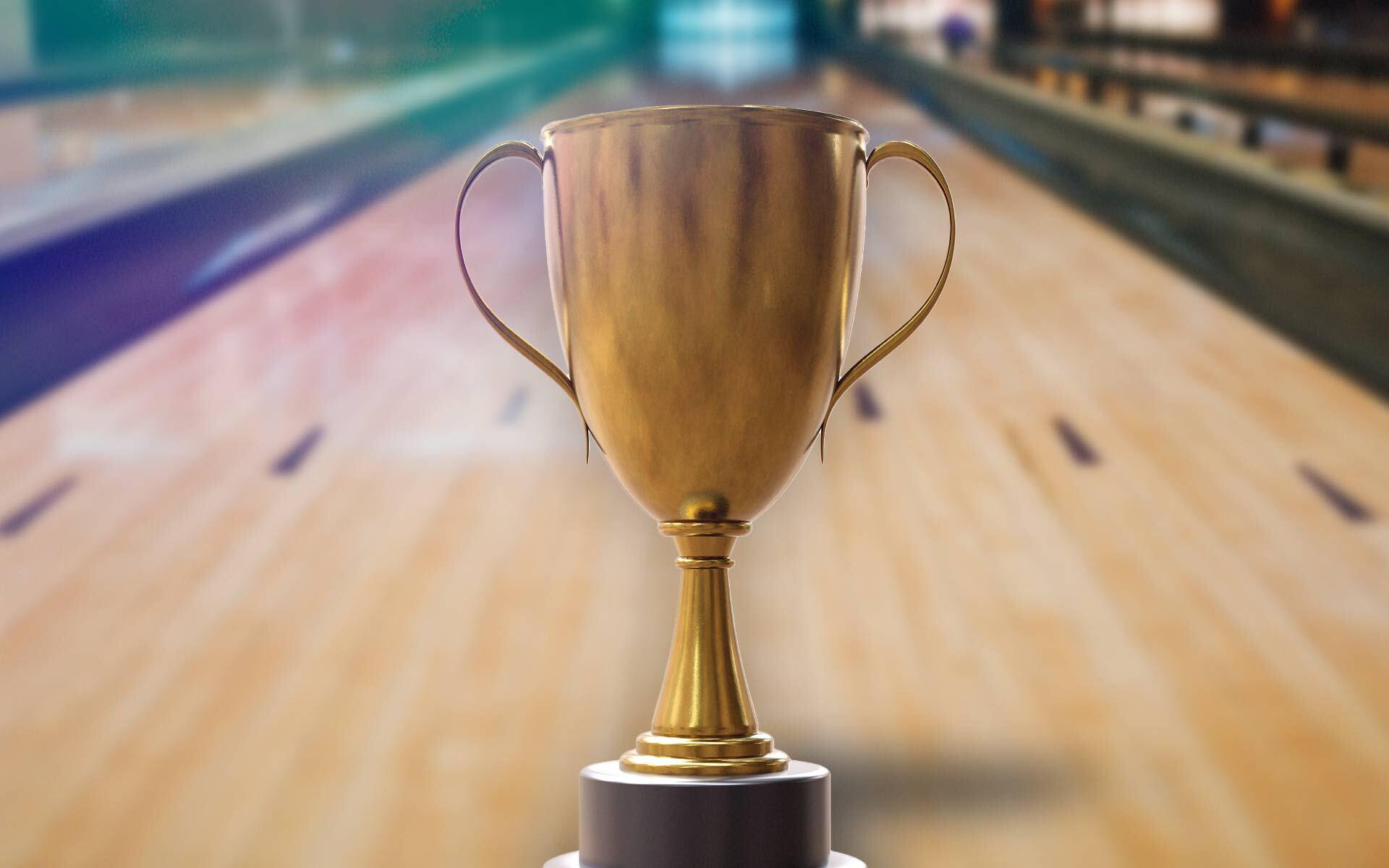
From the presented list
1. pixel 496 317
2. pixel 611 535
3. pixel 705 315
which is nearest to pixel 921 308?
pixel 705 315

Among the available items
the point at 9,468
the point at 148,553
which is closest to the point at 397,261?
the point at 9,468

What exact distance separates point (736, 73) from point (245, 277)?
28.1 ft

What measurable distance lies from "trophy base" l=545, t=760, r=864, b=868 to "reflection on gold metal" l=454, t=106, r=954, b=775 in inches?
0.9

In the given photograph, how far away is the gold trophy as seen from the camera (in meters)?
0.75

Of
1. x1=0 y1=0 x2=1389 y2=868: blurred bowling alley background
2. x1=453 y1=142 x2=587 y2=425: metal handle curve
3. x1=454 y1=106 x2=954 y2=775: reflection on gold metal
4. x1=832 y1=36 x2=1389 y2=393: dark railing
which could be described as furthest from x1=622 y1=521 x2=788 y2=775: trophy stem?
x1=832 y1=36 x2=1389 y2=393: dark railing

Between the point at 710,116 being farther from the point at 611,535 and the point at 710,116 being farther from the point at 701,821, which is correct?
the point at 611,535

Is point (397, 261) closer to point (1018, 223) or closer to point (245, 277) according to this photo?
point (245, 277)

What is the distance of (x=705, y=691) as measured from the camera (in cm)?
80

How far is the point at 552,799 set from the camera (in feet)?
5.07

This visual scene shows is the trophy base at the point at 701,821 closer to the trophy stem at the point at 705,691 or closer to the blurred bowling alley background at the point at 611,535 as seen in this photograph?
the trophy stem at the point at 705,691

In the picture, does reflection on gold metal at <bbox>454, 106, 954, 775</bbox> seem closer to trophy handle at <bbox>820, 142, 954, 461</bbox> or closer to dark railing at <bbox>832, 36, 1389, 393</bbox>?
trophy handle at <bbox>820, 142, 954, 461</bbox>

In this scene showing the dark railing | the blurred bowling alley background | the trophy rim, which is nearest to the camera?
the trophy rim

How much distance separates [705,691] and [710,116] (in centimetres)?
31

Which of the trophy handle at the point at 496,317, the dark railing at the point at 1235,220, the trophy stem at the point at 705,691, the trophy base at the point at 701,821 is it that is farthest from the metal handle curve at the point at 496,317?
the dark railing at the point at 1235,220
